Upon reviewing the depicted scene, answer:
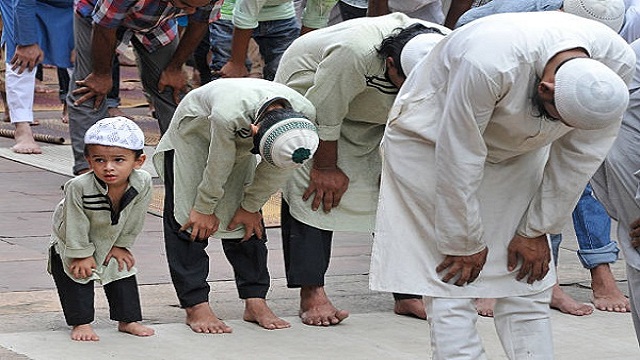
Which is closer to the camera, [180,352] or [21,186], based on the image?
[180,352]

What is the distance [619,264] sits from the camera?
688 centimetres

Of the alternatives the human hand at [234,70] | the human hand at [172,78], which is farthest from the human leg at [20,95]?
the human hand at [172,78]

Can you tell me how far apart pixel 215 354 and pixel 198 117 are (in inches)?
35.2

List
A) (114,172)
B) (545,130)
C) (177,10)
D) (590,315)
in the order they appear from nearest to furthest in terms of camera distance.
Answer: (545,130), (114,172), (590,315), (177,10)

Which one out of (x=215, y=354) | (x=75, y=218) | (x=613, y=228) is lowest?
(x=613, y=228)

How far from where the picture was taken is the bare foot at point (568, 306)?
5848mm

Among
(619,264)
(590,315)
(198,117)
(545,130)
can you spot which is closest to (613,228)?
(619,264)

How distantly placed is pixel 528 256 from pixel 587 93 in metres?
0.68

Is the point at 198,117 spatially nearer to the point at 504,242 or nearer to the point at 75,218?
the point at 75,218

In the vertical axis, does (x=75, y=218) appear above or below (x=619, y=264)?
above

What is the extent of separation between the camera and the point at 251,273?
5484 mm

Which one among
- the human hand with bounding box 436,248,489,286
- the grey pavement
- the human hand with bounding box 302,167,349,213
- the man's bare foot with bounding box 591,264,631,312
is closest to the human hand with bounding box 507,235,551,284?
the human hand with bounding box 436,248,489,286

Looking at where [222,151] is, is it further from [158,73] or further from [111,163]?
[158,73]

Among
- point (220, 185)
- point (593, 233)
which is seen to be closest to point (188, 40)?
point (220, 185)
